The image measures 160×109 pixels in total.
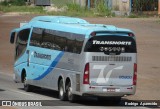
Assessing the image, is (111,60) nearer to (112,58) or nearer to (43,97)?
(112,58)

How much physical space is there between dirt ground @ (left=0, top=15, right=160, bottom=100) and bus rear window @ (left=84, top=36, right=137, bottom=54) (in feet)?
12.2

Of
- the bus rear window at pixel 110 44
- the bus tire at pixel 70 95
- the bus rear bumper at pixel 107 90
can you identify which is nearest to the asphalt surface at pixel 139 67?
the bus tire at pixel 70 95

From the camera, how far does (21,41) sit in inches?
1120

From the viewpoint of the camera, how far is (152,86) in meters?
30.2

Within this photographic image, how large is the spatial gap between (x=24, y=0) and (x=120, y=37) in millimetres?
83229

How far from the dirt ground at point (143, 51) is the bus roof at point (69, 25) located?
13.1 feet

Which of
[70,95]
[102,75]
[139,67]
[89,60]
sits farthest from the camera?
[139,67]

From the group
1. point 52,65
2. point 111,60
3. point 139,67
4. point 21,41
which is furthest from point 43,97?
point 139,67

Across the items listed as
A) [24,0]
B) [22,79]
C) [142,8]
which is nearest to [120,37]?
[22,79]

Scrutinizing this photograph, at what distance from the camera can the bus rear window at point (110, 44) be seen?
2231cm

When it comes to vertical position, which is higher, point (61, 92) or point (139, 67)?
point (61, 92)

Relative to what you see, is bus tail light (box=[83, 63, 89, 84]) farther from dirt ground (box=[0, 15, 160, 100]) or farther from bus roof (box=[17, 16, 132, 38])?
dirt ground (box=[0, 15, 160, 100])

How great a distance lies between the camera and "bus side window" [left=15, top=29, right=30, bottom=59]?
91.7 feet

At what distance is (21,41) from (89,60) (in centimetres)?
698
